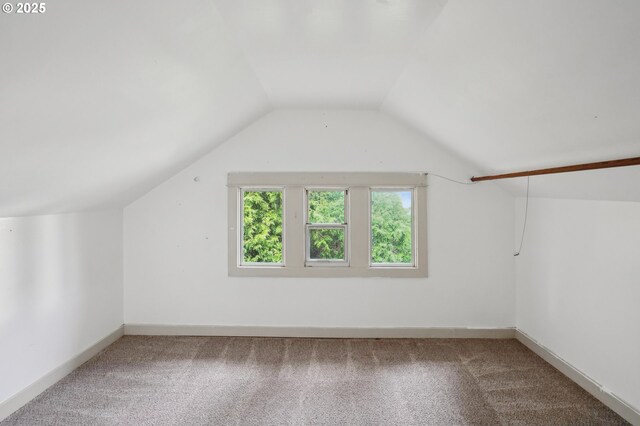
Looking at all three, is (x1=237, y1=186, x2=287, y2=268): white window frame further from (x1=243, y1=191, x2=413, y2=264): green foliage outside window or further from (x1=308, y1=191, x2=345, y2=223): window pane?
(x1=308, y1=191, x2=345, y2=223): window pane

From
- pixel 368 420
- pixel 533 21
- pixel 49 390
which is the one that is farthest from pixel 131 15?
pixel 49 390

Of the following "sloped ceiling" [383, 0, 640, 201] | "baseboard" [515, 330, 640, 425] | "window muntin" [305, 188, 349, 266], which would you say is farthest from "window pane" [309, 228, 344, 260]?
"baseboard" [515, 330, 640, 425]

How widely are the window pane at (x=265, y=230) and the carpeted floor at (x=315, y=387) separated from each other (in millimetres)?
928

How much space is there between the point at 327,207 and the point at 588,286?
8.09ft

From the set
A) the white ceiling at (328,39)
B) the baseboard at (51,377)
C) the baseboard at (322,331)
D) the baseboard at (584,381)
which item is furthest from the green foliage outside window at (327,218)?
the baseboard at (51,377)

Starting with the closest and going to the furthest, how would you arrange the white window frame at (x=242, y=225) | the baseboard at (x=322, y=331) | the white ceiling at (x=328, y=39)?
the white ceiling at (x=328, y=39) → the baseboard at (x=322, y=331) → the white window frame at (x=242, y=225)

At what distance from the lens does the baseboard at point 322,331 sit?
406cm

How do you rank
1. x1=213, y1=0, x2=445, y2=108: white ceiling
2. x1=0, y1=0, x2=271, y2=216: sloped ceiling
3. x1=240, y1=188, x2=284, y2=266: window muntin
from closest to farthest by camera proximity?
x1=0, y1=0, x2=271, y2=216: sloped ceiling, x1=213, y1=0, x2=445, y2=108: white ceiling, x1=240, y1=188, x2=284, y2=266: window muntin

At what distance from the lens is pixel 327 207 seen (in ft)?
13.9

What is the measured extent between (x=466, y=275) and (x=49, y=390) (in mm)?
3915

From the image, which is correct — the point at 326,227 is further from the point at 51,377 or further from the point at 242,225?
the point at 51,377

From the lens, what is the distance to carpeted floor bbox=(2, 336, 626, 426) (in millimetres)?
2602

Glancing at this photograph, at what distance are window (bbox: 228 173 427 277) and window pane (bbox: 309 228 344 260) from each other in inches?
0.4

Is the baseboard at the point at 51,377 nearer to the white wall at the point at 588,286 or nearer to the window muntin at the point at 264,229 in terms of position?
the window muntin at the point at 264,229
